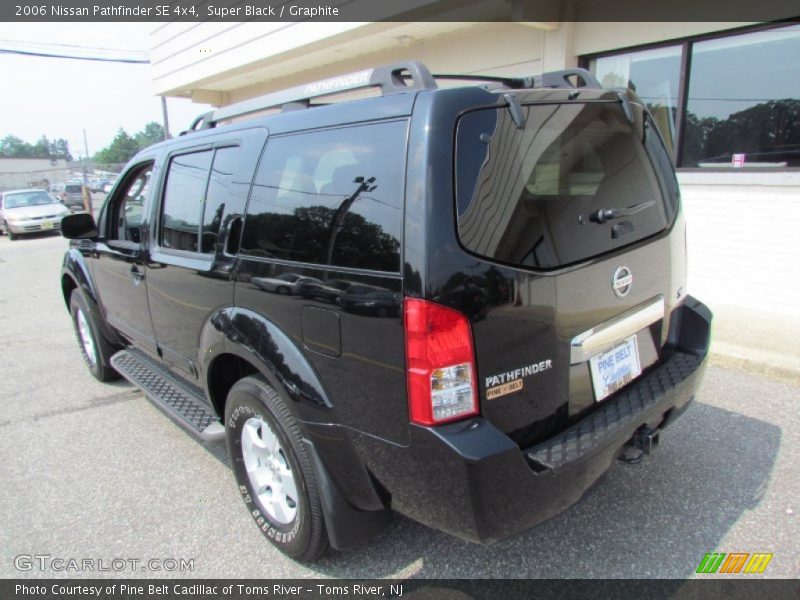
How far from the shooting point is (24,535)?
2.74 meters

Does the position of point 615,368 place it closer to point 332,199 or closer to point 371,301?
point 371,301

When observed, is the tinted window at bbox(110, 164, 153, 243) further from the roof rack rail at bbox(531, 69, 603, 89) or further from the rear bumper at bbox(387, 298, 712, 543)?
the rear bumper at bbox(387, 298, 712, 543)

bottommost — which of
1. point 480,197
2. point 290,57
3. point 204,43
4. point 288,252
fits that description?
point 288,252

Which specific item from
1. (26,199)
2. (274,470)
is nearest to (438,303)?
(274,470)

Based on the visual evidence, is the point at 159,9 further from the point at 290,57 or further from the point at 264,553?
the point at 264,553

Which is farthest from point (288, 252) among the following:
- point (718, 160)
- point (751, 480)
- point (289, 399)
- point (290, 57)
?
point (290, 57)

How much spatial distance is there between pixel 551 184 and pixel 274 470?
173cm

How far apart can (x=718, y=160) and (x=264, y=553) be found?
5759 mm

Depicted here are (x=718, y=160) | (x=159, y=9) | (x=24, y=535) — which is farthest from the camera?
(x=159, y=9)

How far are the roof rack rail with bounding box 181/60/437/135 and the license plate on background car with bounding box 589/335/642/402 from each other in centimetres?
126

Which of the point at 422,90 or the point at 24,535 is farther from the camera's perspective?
the point at 24,535

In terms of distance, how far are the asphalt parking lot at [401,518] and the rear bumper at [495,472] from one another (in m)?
0.62

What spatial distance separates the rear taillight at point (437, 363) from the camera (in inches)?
68.9

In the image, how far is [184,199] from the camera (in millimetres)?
3141
